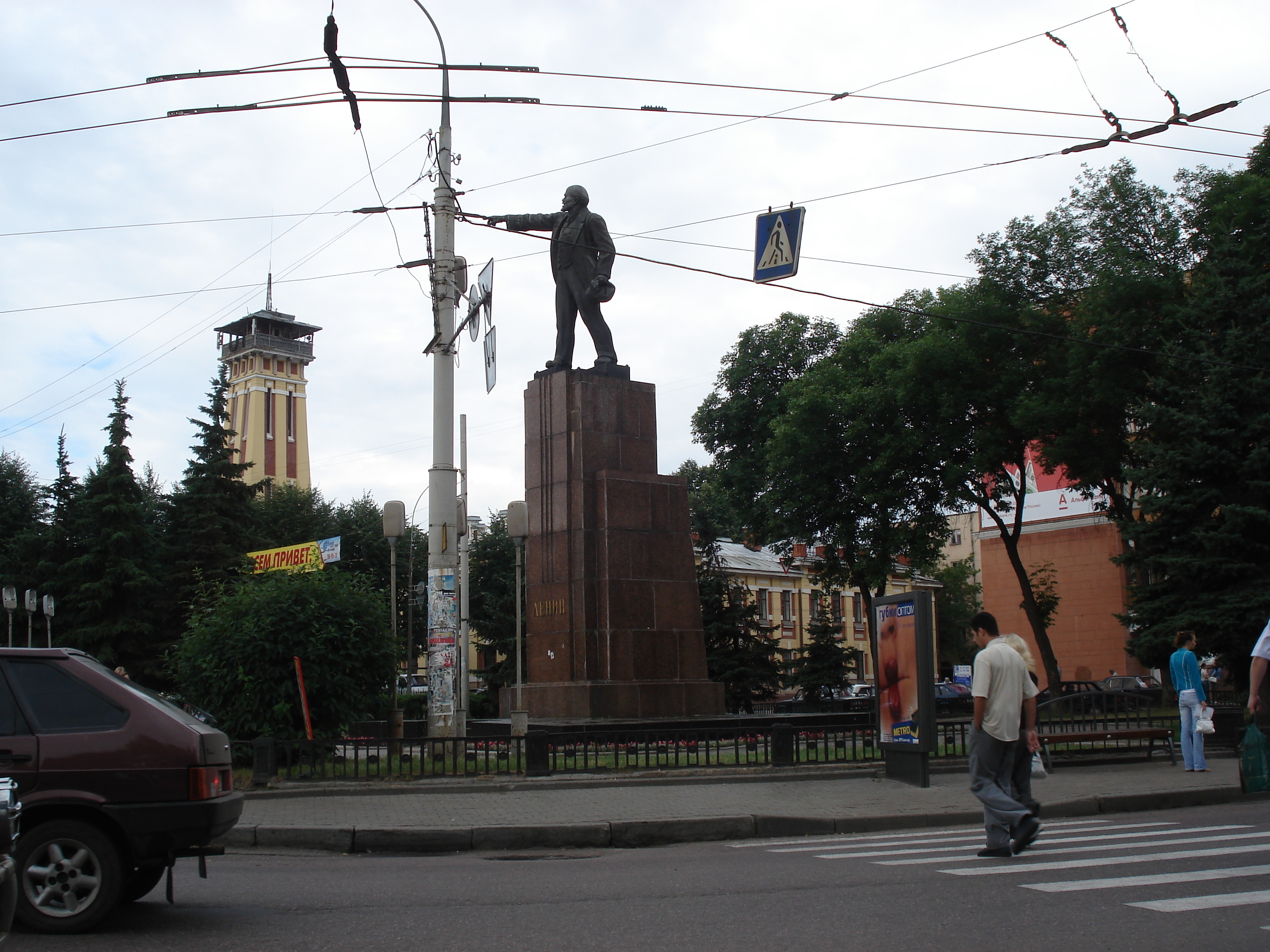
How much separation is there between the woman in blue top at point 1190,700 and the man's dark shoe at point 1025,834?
7489mm

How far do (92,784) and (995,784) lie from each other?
6.07m

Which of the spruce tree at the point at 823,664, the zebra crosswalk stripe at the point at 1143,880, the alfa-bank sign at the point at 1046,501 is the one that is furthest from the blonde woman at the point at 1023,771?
the alfa-bank sign at the point at 1046,501

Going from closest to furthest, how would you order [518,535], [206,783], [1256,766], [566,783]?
[206,783], [1256,766], [566,783], [518,535]

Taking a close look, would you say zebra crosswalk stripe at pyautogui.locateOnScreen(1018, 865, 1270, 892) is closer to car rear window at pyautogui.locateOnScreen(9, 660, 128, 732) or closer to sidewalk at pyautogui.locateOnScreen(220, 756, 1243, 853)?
sidewalk at pyautogui.locateOnScreen(220, 756, 1243, 853)

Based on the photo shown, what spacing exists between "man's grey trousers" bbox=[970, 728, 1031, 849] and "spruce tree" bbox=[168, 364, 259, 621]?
39.9m

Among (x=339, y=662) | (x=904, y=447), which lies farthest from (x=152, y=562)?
(x=339, y=662)

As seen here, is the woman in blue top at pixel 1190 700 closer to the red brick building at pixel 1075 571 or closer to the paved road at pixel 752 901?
the paved road at pixel 752 901

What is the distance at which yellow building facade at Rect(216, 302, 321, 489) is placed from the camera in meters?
89.5

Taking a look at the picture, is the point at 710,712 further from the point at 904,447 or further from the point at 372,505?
the point at 372,505

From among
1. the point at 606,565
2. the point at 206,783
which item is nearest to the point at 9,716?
the point at 206,783

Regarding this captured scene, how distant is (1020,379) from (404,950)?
30.9 meters

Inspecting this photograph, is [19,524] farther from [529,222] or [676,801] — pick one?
[676,801]

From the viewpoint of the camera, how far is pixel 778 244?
16531mm

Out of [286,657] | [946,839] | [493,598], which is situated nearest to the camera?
[946,839]
